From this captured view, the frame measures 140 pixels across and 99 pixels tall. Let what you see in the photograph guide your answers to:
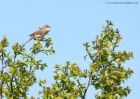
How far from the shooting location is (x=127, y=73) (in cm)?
2105

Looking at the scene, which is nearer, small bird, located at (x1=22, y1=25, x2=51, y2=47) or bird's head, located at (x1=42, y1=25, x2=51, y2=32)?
small bird, located at (x1=22, y1=25, x2=51, y2=47)

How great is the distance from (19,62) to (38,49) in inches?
43.2

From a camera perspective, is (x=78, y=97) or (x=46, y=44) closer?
(x=78, y=97)

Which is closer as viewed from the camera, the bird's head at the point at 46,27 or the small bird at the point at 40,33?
the small bird at the point at 40,33

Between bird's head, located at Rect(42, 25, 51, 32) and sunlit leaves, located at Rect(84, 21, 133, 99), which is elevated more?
bird's head, located at Rect(42, 25, 51, 32)

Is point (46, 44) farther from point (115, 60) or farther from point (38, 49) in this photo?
point (115, 60)

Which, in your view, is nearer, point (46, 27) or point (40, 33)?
point (40, 33)

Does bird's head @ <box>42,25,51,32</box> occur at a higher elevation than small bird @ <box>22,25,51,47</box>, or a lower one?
higher

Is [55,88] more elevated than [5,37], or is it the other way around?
[5,37]

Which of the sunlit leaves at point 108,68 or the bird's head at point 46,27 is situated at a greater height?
the bird's head at point 46,27

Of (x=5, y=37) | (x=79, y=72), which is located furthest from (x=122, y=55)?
(x=5, y=37)

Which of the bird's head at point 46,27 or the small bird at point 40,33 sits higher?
the bird's head at point 46,27

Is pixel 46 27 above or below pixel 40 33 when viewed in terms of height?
above

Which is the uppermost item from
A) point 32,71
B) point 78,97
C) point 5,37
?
point 5,37
